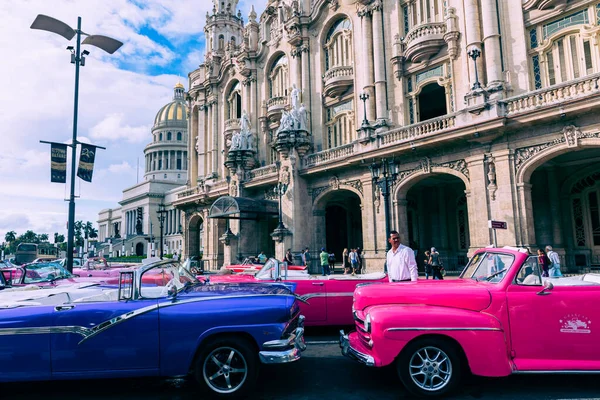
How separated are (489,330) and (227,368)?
3.22 meters

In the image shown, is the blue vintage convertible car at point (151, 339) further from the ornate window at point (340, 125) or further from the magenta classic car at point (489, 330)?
the ornate window at point (340, 125)

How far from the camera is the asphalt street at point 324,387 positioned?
5156mm

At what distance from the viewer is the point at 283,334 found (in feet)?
17.3

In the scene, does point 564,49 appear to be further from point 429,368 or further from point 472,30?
point 429,368

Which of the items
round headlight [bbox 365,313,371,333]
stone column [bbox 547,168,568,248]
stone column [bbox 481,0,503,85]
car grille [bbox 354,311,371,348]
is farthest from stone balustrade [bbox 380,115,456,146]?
round headlight [bbox 365,313,371,333]

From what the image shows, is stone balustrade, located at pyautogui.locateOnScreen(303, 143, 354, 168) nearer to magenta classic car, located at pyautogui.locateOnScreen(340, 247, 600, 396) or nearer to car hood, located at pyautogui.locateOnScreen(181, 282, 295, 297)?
car hood, located at pyautogui.locateOnScreen(181, 282, 295, 297)

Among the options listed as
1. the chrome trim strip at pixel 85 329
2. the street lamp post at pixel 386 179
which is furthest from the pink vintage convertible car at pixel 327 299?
the street lamp post at pixel 386 179

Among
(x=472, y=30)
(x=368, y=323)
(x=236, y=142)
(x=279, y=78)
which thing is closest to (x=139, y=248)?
(x=236, y=142)

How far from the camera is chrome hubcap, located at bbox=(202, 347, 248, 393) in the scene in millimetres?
5113

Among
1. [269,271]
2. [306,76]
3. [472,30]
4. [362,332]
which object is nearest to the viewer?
[362,332]

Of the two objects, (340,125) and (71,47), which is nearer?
(71,47)

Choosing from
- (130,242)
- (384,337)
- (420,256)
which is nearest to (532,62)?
(420,256)

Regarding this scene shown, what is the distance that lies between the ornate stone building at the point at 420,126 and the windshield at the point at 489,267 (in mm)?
10278

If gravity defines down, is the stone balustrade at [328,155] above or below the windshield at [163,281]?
above
